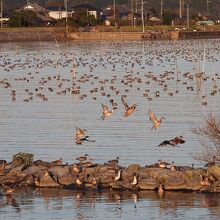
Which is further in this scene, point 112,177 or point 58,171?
point 58,171

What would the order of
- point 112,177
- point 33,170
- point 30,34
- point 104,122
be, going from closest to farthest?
point 112,177 < point 33,170 < point 104,122 < point 30,34

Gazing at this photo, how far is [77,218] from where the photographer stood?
2225cm

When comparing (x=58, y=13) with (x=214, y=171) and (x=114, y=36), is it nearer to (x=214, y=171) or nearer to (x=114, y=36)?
(x=114, y=36)

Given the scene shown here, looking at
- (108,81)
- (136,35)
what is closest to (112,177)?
(108,81)

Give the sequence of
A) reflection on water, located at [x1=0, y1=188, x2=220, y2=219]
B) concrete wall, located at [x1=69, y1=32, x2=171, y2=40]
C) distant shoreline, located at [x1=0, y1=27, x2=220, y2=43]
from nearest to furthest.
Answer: reflection on water, located at [x1=0, y1=188, x2=220, y2=219] < distant shoreline, located at [x1=0, y1=27, x2=220, y2=43] < concrete wall, located at [x1=69, y1=32, x2=171, y2=40]

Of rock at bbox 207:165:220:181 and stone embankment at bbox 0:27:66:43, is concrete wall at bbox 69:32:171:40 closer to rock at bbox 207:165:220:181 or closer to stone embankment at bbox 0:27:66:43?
stone embankment at bbox 0:27:66:43

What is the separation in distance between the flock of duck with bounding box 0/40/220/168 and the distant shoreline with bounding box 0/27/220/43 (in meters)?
41.5

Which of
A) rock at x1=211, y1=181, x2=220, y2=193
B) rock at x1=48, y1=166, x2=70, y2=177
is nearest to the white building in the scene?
rock at x1=48, y1=166, x2=70, y2=177

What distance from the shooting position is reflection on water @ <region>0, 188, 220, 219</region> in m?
22.5

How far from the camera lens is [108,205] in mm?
23297

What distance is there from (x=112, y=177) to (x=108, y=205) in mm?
1752

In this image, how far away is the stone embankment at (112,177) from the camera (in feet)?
80.3

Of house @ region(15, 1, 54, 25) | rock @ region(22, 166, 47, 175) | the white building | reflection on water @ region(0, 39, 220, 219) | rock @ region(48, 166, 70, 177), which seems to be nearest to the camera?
reflection on water @ region(0, 39, 220, 219)

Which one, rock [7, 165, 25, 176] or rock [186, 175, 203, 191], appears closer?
rock [186, 175, 203, 191]
